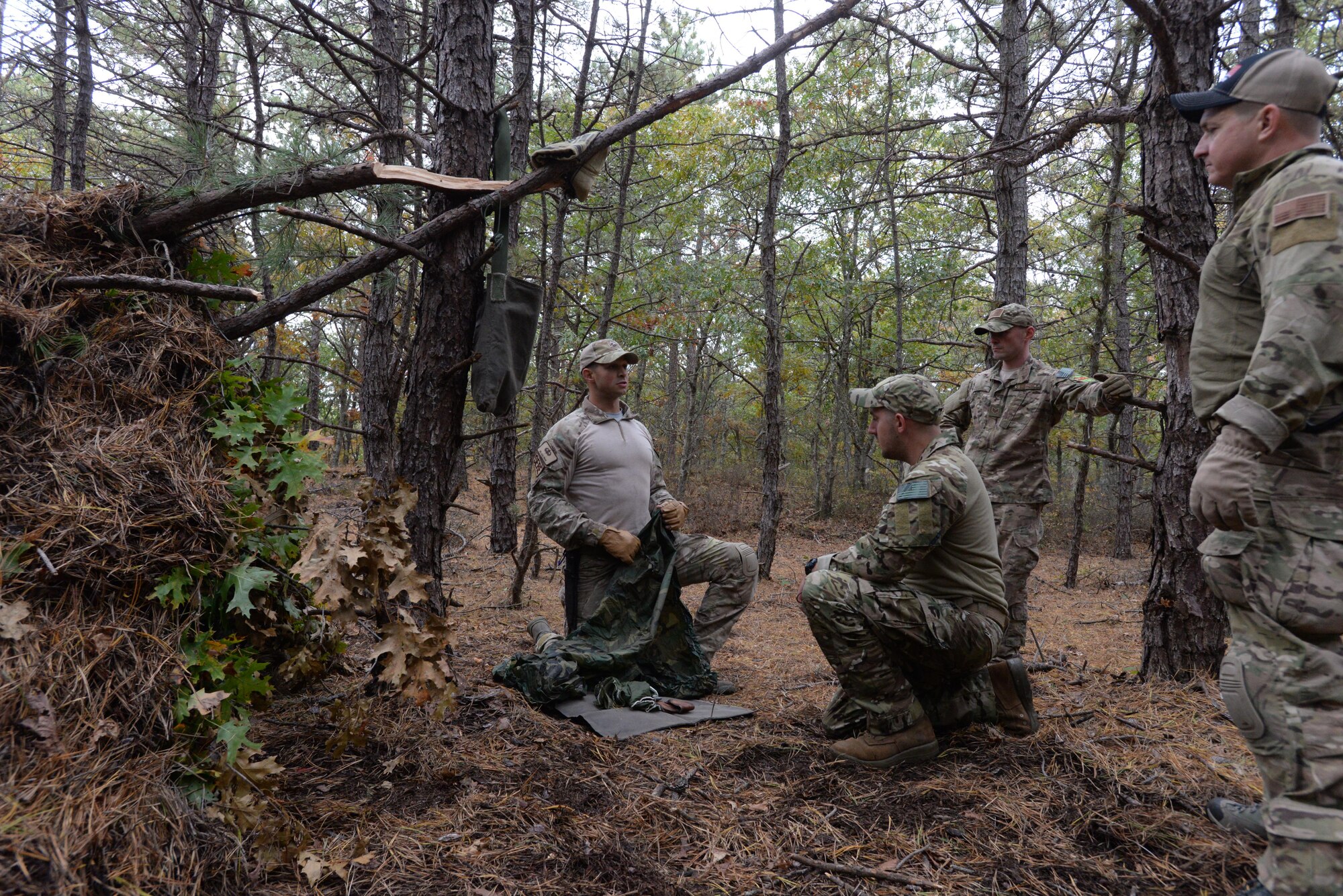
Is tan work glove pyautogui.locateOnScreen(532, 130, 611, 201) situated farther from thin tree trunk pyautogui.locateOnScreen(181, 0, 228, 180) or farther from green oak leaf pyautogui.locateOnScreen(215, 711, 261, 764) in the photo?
thin tree trunk pyautogui.locateOnScreen(181, 0, 228, 180)

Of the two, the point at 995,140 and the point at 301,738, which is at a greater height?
the point at 995,140

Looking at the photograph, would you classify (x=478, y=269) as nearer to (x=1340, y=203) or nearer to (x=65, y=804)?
(x=65, y=804)

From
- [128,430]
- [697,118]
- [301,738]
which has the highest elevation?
[697,118]

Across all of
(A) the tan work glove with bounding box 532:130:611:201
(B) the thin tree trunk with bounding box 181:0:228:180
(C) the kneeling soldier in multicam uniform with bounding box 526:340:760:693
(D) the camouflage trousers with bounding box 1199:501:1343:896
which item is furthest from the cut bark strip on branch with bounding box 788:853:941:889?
(B) the thin tree trunk with bounding box 181:0:228:180

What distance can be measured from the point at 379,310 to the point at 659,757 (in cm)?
498

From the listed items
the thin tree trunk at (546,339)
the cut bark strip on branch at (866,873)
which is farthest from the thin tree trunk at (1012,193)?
the cut bark strip on branch at (866,873)

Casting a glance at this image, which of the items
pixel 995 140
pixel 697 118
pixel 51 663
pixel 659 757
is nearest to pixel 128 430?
pixel 51 663

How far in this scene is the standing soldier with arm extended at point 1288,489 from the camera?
1.90 metres

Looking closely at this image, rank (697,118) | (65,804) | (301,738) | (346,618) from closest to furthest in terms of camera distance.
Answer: (65,804) → (346,618) → (301,738) → (697,118)

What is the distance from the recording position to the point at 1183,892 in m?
2.21

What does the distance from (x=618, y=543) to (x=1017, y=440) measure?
2805 mm

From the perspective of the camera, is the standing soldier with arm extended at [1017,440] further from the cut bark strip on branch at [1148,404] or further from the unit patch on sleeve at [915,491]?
the unit patch on sleeve at [915,491]

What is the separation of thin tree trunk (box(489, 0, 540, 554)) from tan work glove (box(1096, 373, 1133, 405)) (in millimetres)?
3644

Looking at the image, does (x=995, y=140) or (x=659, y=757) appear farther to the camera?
(x=995, y=140)
